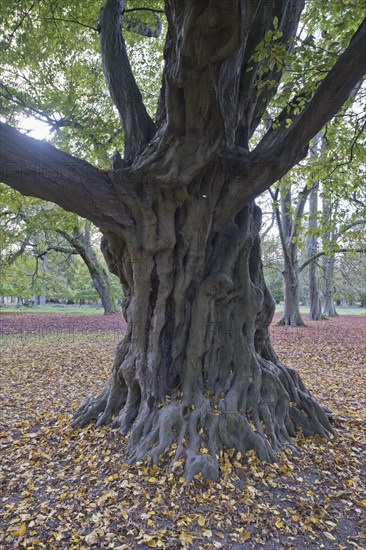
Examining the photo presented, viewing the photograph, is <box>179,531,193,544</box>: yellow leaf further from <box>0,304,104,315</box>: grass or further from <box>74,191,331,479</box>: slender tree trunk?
<box>0,304,104,315</box>: grass

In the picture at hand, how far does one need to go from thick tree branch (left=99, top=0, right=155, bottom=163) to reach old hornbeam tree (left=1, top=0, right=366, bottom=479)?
18mm

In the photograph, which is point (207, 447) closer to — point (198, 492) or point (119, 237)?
point (198, 492)

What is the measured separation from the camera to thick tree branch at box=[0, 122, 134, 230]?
3133mm

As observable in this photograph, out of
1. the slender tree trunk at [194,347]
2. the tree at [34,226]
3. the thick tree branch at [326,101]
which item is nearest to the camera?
A: the thick tree branch at [326,101]

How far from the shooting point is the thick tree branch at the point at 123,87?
170 inches

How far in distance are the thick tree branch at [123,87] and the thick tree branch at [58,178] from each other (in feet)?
2.77

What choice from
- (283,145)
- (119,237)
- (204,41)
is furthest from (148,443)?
(204,41)

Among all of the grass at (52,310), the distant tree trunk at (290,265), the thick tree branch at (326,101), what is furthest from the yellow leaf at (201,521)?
the grass at (52,310)

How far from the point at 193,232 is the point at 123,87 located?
223 cm

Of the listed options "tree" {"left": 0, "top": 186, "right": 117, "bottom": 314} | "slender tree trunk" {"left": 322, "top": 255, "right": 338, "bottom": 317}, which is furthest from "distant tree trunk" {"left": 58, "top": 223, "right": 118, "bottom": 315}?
"slender tree trunk" {"left": 322, "top": 255, "right": 338, "bottom": 317}

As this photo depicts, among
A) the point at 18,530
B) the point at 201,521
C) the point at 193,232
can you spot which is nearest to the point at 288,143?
the point at 193,232

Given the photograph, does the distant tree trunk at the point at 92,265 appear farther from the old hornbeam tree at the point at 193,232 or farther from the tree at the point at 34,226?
the old hornbeam tree at the point at 193,232

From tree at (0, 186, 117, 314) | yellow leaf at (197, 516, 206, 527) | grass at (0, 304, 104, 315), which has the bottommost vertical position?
yellow leaf at (197, 516, 206, 527)

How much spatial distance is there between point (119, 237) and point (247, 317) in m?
2.04
